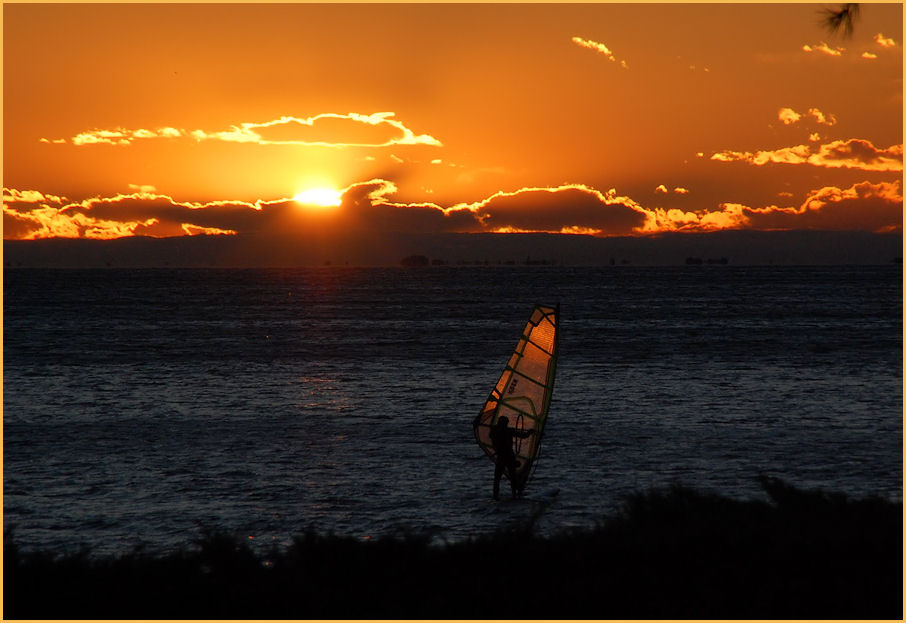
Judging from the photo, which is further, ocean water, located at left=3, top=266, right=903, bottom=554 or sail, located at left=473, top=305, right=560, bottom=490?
sail, located at left=473, top=305, right=560, bottom=490

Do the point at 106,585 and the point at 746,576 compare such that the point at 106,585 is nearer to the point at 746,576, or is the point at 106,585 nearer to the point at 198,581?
the point at 198,581

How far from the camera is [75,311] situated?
130 m

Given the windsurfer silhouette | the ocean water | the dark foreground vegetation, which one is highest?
the dark foreground vegetation

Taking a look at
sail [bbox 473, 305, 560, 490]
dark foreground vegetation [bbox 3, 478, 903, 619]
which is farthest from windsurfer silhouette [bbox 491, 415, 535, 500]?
dark foreground vegetation [bbox 3, 478, 903, 619]

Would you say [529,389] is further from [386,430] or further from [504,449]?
[386,430]

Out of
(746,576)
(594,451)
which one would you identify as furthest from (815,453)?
(746,576)

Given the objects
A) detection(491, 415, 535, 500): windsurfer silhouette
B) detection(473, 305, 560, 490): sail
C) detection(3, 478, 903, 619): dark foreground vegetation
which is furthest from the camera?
detection(473, 305, 560, 490): sail

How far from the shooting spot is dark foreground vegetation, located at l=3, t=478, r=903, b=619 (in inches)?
430

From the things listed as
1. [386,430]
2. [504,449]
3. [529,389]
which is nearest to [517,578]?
[504,449]

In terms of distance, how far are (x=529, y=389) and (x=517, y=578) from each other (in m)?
11.9

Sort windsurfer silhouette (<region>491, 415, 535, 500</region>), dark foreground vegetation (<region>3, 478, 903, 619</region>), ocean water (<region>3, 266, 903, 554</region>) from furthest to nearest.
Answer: windsurfer silhouette (<region>491, 415, 535, 500</region>) → ocean water (<region>3, 266, 903, 554</region>) → dark foreground vegetation (<region>3, 478, 903, 619</region>)

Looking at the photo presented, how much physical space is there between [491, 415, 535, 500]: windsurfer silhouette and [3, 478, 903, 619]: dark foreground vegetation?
8.38 m

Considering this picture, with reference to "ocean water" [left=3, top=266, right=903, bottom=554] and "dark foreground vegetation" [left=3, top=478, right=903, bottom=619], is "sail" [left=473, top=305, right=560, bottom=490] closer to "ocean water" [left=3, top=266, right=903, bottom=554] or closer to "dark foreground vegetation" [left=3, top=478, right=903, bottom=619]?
"ocean water" [left=3, top=266, right=903, bottom=554]

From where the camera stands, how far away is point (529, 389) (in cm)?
2359
